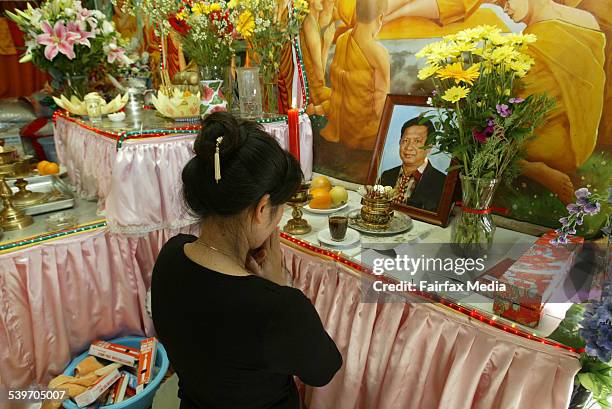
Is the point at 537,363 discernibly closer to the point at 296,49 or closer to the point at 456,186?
the point at 456,186

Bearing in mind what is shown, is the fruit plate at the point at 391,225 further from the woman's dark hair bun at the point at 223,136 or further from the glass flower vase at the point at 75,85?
the glass flower vase at the point at 75,85

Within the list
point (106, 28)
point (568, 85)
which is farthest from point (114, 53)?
point (568, 85)

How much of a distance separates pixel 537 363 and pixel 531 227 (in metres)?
0.55

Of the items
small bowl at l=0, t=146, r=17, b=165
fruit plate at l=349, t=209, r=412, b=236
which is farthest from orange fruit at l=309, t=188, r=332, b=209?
small bowl at l=0, t=146, r=17, b=165

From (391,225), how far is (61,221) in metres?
1.55

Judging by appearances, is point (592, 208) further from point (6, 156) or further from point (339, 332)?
point (6, 156)

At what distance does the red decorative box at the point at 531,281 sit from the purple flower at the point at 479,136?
336 millimetres

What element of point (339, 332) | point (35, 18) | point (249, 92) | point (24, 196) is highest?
point (35, 18)

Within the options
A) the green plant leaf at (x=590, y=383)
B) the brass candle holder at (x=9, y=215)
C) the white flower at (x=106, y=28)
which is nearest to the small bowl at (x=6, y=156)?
the brass candle holder at (x=9, y=215)

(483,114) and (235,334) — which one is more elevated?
(483,114)

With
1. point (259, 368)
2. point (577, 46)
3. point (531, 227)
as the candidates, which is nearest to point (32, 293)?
point (259, 368)

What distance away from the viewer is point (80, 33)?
1.84 metres

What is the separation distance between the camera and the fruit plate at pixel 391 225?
1360 millimetres

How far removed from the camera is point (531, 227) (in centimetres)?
130
